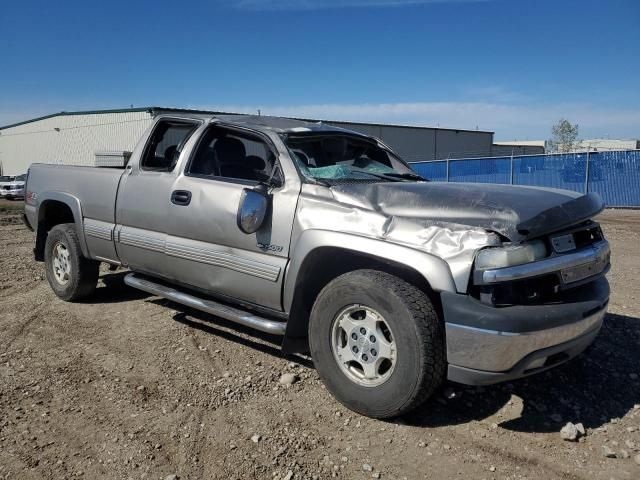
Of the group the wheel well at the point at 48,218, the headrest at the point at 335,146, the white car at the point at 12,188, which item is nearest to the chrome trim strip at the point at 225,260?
the headrest at the point at 335,146

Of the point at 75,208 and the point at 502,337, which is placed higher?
the point at 75,208

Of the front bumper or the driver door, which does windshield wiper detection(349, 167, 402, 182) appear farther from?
the front bumper

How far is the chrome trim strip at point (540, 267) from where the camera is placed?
2.73 m

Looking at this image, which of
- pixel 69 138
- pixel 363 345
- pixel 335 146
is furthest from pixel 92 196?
pixel 69 138

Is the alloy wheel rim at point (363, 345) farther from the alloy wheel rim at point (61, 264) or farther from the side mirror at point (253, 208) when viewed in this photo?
the alloy wheel rim at point (61, 264)

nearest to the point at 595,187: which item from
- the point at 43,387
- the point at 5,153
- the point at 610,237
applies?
the point at 610,237

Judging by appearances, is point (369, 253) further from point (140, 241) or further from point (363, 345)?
point (140, 241)

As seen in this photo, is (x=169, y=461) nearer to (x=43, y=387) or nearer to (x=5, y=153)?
(x=43, y=387)

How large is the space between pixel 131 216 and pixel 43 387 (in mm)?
1604

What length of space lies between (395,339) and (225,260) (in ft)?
4.90

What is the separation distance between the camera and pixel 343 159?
4.38 metres

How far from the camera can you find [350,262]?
3.54m

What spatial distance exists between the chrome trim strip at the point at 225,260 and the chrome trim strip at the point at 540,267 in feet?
4.73

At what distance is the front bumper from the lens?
274 cm
